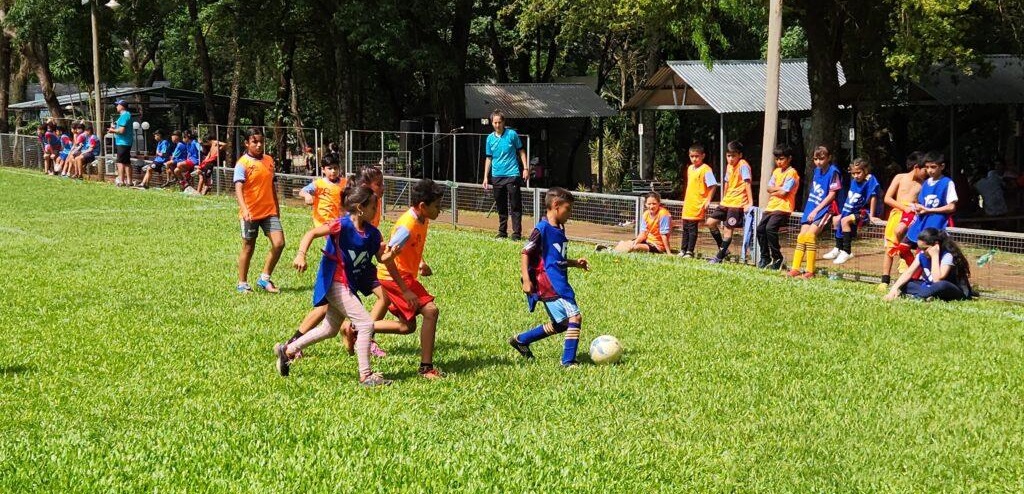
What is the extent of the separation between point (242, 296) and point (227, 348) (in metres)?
3.11

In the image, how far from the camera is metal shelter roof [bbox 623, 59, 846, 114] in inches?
1053

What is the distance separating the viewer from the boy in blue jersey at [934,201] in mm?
13664

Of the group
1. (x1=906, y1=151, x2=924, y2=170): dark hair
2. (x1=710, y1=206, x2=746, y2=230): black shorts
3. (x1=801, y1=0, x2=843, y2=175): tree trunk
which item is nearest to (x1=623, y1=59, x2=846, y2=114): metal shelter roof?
(x1=801, y1=0, x2=843, y2=175): tree trunk

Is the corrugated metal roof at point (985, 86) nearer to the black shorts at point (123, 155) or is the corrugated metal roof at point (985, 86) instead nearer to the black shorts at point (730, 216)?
the black shorts at point (730, 216)

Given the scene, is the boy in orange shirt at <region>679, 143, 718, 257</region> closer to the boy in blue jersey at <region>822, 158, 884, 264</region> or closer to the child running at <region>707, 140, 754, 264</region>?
the child running at <region>707, 140, 754, 264</region>

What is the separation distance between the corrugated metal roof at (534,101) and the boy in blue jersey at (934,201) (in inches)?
934

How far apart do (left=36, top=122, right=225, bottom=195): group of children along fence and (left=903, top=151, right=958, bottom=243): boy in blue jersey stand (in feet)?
63.8

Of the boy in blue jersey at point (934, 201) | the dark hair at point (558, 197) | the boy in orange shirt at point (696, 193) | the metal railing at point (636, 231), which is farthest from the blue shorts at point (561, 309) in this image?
the boy in orange shirt at point (696, 193)

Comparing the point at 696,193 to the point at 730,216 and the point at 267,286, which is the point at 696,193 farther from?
the point at 267,286

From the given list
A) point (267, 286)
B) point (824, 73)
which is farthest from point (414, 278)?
point (824, 73)

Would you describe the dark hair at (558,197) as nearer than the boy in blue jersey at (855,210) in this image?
Yes

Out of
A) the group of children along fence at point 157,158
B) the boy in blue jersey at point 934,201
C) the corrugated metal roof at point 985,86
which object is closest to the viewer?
the boy in blue jersey at point 934,201

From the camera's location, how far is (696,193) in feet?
55.7

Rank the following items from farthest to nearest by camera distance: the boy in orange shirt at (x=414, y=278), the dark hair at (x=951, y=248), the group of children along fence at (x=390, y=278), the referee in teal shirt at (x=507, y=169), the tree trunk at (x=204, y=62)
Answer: the tree trunk at (x=204, y=62)
the referee in teal shirt at (x=507, y=169)
the dark hair at (x=951, y=248)
the boy in orange shirt at (x=414, y=278)
the group of children along fence at (x=390, y=278)
